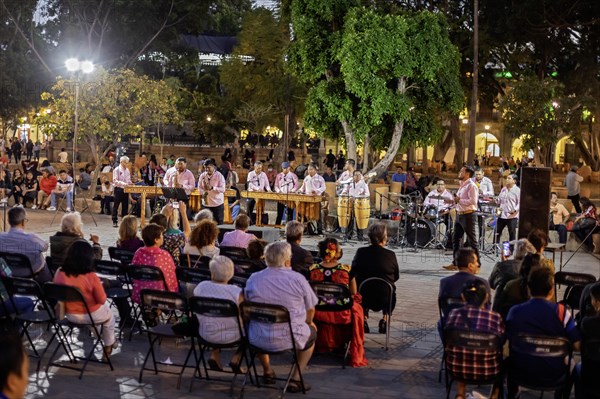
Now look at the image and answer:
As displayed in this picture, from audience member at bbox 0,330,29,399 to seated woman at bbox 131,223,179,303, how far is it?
5.53 m

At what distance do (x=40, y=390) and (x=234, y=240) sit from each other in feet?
13.8

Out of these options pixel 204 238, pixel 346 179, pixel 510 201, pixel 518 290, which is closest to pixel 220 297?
pixel 204 238

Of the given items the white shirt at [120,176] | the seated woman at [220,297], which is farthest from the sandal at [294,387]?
the white shirt at [120,176]

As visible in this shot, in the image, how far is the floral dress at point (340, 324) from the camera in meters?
9.02

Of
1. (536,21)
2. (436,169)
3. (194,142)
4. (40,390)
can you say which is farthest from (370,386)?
(194,142)

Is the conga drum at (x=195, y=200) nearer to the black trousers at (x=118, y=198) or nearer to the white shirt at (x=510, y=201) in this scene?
the black trousers at (x=118, y=198)

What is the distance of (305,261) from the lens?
1022 cm

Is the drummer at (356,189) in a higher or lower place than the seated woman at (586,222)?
higher

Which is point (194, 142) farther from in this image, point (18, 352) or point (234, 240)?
point (18, 352)

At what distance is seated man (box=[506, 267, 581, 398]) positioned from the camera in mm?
7078

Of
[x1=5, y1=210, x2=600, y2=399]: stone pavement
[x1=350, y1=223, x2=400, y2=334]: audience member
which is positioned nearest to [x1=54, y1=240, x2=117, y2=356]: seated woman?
[x1=5, y1=210, x2=600, y2=399]: stone pavement

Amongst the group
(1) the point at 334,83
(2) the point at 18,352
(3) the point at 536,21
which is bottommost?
(2) the point at 18,352

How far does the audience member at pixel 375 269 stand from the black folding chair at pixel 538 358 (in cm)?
270

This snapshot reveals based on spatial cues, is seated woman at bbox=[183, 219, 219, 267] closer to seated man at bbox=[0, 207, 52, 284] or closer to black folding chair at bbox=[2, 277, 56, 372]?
seated man at bbox=[0, 207, 52, 284]
